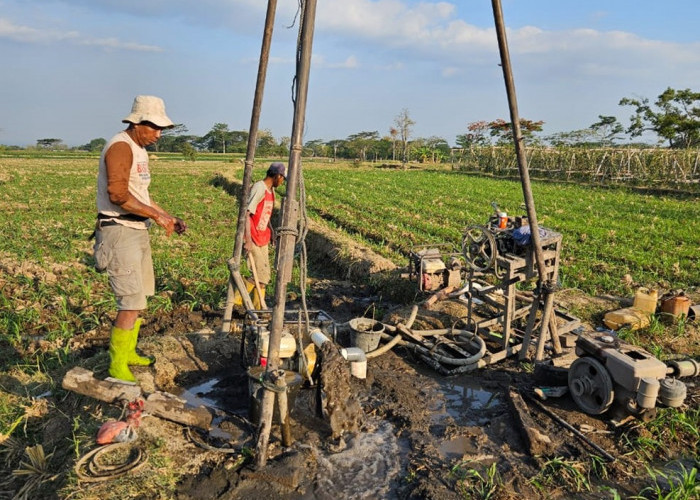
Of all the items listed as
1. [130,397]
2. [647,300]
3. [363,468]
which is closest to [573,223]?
[647,300]

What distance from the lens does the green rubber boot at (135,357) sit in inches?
154

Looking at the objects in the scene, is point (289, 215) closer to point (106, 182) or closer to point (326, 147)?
point (106, 182)

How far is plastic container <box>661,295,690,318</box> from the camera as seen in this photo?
590cm

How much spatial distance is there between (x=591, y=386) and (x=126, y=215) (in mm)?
3907

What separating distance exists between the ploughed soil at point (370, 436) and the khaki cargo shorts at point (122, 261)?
30.3 inches

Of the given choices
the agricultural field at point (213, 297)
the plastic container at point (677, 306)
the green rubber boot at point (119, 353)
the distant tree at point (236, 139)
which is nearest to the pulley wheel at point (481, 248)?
the agricultural field at point (213, 297)

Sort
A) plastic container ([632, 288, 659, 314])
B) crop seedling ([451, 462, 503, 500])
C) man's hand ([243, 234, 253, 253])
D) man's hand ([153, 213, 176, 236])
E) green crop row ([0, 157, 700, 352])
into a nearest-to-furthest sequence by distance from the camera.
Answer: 1. crop seedling ([451, 462, 503, 500])
2. man's hand ([153, 213, 176, 236])
3. man's hand ([243, 234, 253, 253])
4. plastic container ([632, 288, 659, 314])
5. green crop row ([0, 157, 700, 352])

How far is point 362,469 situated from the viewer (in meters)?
3.30

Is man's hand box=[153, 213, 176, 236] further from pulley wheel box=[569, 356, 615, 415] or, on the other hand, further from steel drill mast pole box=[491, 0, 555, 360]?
pulley wheel box=[569, 356, 615, 415]

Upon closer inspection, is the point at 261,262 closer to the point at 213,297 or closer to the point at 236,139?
the point at 213,297

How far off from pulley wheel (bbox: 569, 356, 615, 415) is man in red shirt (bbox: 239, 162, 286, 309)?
330 cm

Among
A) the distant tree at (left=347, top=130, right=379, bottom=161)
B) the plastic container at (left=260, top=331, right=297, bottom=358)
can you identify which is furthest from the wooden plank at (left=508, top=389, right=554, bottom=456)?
the distant tree at (left=347, top=130, right=379, bottom=161)

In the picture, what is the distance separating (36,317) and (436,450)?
505 cm

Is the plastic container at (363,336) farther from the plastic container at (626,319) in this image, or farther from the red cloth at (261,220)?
the plastic container at (626,319)
